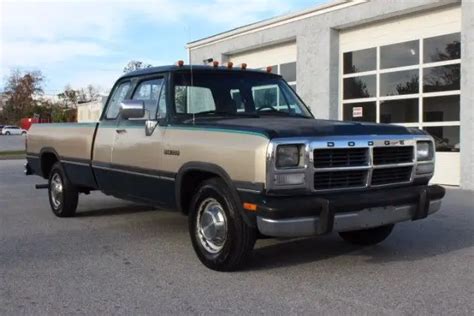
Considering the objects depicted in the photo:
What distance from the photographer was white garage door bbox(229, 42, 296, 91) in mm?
17094

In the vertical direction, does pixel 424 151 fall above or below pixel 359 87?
below

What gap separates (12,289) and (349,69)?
39.1 ft

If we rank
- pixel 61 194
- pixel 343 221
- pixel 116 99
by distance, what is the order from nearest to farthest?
pixel 343 221
pixel 116 99
pixel 61 194

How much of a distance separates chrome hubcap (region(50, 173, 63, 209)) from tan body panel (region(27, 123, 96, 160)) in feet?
1.43

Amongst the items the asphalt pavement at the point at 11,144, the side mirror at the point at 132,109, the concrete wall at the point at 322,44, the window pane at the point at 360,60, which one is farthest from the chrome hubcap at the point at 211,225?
the asphalt pavement at the point at 11,144

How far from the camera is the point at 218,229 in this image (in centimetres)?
547

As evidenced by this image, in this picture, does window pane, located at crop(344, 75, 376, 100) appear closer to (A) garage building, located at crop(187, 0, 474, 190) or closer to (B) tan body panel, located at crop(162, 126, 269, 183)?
(A) garage building, located at crop(187, 0, 474, 190)

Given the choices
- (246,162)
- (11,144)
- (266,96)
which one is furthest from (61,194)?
(11,144)

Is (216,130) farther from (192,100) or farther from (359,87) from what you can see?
(359,87)

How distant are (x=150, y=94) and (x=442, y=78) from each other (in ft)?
27.3

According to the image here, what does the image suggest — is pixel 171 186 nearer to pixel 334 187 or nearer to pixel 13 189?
pixel 334 187

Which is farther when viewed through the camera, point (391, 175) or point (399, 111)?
point (399, 111)

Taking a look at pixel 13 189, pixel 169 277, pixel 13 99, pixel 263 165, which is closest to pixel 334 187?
pixel 263 165

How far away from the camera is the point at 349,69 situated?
1534cm
